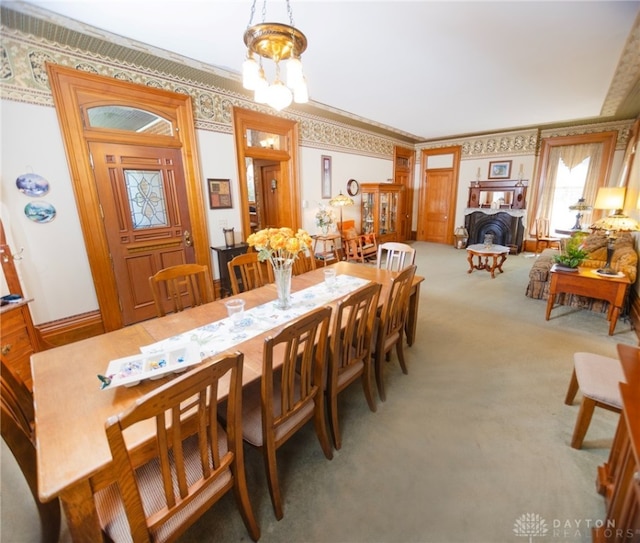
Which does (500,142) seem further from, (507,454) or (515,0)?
(507,454)

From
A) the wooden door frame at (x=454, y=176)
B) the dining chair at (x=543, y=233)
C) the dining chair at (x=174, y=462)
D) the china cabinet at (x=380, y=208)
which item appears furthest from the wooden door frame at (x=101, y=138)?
the dining chair at (x=543, y=233)

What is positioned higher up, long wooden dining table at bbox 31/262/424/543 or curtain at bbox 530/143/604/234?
curtain at bbox 530/143/604/234

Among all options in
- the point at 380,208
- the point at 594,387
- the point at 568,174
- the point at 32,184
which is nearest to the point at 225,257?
the point at 32,184

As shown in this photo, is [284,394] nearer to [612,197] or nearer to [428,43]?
[428,43]

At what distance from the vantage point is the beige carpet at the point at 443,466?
4.34ft

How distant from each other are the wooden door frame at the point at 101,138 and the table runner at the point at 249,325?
208cm

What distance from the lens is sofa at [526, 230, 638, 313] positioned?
3178 mm

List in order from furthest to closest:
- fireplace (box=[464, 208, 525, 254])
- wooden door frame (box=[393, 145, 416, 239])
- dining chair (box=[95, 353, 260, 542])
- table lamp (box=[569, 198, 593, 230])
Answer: wooden door frame (box=[393, 145, 416, 239]) < fireplace (box=[464, 208, 525, 254]) < table lamp (box=[569, 198, 593, 230]) < dining chair (box=[95, 353, 260, 542])

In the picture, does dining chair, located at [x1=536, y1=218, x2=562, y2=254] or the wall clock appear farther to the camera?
dining chair, located at [x1=536, y1=218, x2=562, y2=254]

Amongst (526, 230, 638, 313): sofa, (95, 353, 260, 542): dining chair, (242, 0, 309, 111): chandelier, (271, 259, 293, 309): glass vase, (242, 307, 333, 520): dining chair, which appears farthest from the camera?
(526, 230, 638, 313): sofa

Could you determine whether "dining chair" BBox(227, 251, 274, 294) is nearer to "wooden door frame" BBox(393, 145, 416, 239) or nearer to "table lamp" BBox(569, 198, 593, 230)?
"wooden door frame" BBox(393, 145, 416, 239)

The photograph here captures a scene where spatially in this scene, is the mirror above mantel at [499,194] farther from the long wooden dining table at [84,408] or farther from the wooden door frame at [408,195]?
the long wooden dining table at [84,408]

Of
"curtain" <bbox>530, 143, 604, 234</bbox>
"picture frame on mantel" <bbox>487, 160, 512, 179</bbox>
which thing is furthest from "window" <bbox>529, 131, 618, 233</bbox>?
"picture frame on mantel" <bbox>487, 160, 512, 179</bbox>

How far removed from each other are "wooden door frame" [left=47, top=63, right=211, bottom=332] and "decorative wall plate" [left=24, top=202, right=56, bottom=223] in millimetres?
210
